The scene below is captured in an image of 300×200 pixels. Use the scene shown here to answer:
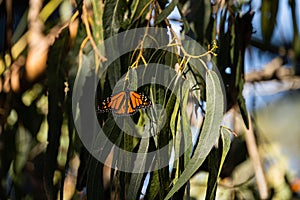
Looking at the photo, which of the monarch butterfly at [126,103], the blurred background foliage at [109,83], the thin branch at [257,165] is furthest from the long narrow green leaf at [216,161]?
the thin branch at [257,165]

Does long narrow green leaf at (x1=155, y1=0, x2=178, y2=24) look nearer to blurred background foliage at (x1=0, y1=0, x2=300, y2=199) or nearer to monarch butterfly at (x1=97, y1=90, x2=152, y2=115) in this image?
blurred background foliage at (x1=0, y1=0, x2=300, y2=199)

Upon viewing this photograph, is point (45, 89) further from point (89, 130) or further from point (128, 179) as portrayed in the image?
point (128, 179)

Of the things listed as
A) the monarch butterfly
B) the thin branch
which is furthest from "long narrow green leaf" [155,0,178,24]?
the thin branch

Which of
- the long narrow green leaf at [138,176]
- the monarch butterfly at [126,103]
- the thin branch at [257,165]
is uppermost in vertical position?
the monarch butterfly at [126,103]

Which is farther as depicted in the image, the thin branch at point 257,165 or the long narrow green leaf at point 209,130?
the thin branch at point 257,165

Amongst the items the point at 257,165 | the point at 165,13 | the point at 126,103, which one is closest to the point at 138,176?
the point at 126,103

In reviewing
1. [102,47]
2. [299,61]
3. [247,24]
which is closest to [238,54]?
[247,24]

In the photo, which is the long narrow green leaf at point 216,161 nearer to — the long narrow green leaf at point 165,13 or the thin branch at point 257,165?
the long narrow green leaf at point 165,13
